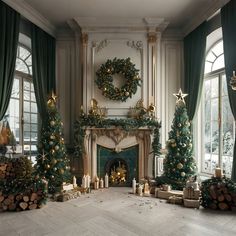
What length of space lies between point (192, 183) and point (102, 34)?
3676 mm

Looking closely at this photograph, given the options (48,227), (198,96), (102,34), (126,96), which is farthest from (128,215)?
(102,34)

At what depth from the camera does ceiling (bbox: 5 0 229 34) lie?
14.7 ft

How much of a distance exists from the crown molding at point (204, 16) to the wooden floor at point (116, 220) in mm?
3605

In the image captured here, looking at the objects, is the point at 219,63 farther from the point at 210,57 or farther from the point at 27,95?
the point at 27,95

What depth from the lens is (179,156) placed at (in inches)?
181

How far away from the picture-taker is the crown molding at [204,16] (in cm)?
428

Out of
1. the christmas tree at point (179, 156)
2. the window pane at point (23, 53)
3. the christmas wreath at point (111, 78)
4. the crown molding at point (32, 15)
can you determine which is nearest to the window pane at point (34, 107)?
the window pane at point (23, 53)

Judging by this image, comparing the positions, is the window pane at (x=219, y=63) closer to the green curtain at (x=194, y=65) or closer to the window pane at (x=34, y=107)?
the green curtain at (x=194, y=65)

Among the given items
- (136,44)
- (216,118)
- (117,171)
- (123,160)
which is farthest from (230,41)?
(117,171)

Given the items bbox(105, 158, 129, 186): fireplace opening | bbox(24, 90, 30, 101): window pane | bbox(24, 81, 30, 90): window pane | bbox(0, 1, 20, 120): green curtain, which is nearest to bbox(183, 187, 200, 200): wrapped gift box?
bbox(105, 158, 129, 186): fireplace opening

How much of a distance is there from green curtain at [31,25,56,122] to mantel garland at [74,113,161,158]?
2.86 feet

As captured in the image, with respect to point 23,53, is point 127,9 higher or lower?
A: higher

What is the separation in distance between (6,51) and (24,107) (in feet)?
4.61

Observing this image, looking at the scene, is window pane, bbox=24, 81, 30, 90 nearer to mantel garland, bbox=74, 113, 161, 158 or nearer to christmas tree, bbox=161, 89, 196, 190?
mantel garland, bbox=74, 113, 161, 158
